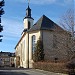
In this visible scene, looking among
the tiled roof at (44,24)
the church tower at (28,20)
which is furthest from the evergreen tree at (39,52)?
the church tower at (28,20)

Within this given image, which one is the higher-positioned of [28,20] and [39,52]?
[28,20]

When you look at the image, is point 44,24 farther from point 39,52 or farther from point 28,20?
point 28,20

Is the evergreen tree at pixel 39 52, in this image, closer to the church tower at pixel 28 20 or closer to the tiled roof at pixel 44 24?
the tiled roof at pixel 44 24

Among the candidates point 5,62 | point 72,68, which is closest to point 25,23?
point 72,68

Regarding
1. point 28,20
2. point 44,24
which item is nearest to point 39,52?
point 44,24

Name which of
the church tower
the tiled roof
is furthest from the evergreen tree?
the church tower

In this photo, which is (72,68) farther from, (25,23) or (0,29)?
(25,23)

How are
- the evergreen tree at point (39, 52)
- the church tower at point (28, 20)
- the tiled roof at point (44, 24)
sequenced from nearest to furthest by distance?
the evergreen tree at point (39, 52), the tiled roof at point (44, 24), the church tower at point (28, 20)

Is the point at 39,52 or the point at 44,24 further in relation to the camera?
the point at 44,24

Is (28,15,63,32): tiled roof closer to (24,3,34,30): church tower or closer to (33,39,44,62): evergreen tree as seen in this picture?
(33,39,44,62): evergreen tree

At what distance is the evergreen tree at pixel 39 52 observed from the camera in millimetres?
60375

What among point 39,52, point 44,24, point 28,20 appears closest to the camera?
point 39,52

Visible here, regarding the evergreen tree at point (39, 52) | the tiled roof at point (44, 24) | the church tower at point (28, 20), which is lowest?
the evergreen tree at point (39, 52)

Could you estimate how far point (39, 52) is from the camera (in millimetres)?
61031
